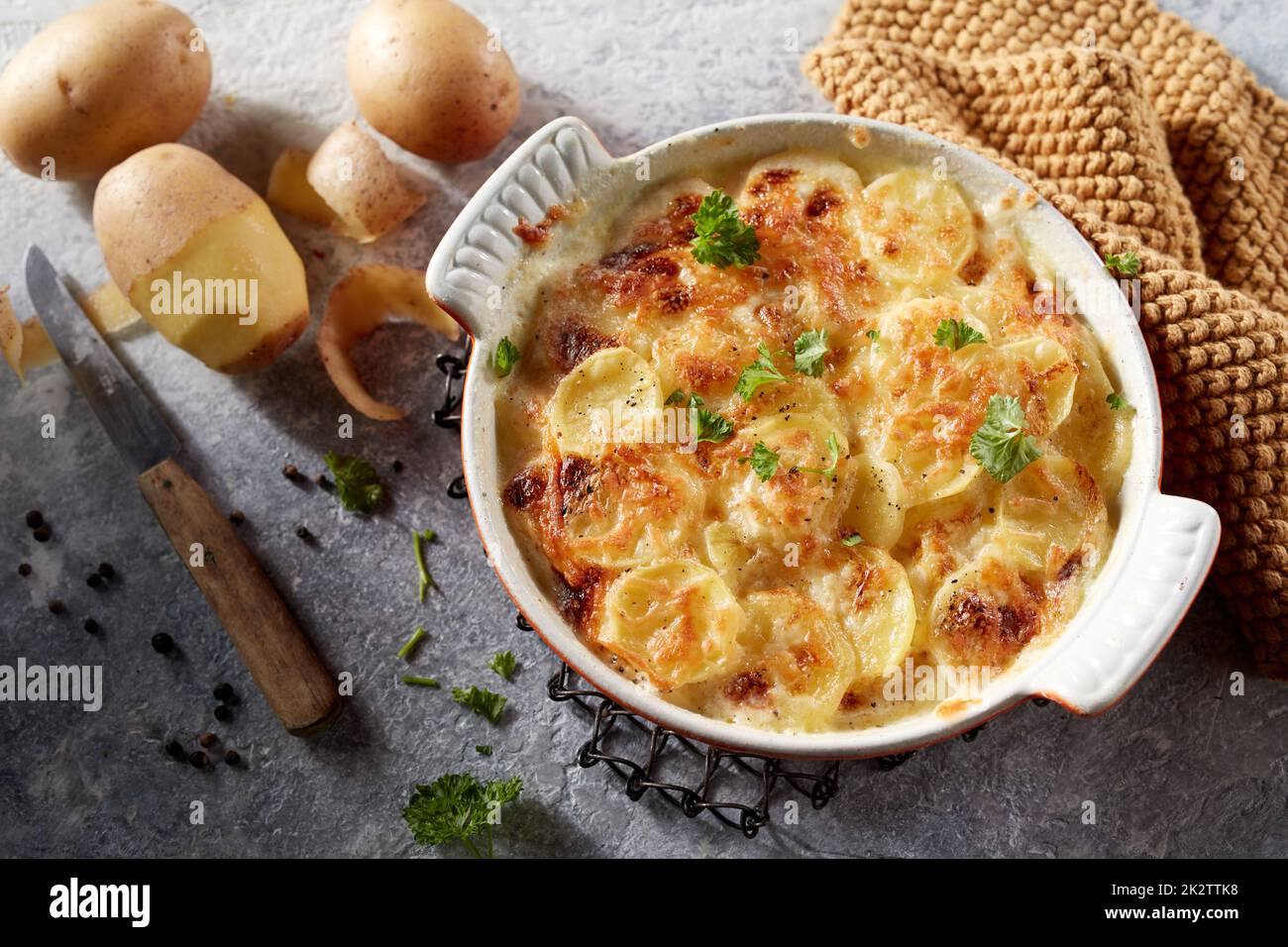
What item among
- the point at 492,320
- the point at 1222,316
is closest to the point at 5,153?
the point at 492,320

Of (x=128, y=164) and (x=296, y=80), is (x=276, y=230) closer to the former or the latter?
(x=128, y=164)

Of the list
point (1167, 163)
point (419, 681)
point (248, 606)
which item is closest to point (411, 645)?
point (419, 681)

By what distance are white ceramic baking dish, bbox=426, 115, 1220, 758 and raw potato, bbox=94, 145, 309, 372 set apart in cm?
72

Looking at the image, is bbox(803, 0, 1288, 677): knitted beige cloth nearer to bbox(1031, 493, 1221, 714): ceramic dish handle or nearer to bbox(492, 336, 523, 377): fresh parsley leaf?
bbox(1031, 493, 1221, 714): ceramic dish handle

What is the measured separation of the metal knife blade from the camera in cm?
314

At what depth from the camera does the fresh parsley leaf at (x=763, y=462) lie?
242cm

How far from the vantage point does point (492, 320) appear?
2594 millimetres

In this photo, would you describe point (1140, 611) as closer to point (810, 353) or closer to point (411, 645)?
point (810, 353)

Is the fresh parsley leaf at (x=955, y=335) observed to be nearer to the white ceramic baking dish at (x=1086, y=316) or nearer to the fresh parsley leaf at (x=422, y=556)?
the white ceramic baking dish at (x=1086, y=316)

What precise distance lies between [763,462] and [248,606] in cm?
149

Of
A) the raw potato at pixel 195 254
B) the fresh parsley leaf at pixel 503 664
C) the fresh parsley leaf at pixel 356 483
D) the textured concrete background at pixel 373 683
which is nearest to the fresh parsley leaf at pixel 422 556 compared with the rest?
the textured concrete background at pixel 373 683

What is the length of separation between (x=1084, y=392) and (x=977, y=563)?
52cm

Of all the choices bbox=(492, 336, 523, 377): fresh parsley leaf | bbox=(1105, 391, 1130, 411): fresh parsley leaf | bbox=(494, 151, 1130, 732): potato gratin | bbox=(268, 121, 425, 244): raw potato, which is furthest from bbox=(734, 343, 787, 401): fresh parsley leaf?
bbox=(268, 121, 425, 244): raw potato

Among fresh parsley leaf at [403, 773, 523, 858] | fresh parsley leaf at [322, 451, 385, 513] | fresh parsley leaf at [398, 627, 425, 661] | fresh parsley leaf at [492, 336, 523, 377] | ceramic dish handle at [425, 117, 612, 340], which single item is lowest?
fresh parsley leaf at [403, 773, 523, 858]
